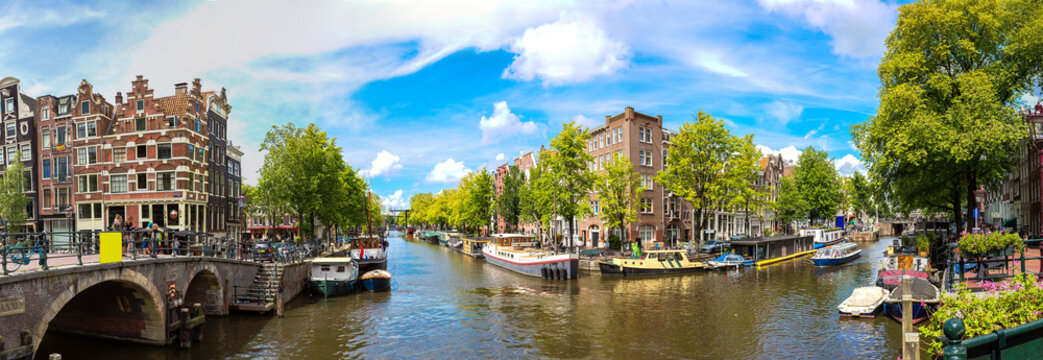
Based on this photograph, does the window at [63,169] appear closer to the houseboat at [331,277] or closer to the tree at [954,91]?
the houseboat at [331,277]

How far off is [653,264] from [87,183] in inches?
1898

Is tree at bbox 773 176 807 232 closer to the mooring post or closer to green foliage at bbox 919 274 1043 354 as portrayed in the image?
the mooring post

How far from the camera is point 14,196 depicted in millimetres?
47125

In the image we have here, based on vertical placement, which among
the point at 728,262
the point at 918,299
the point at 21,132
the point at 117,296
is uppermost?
the point at 21,132

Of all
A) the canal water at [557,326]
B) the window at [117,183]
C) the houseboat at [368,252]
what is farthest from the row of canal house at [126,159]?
the canal water at [557,326]

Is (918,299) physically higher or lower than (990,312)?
lower

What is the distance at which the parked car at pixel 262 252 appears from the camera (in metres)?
33.8

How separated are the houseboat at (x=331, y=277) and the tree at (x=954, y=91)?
33.9 m

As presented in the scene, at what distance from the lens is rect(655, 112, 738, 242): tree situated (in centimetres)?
5575

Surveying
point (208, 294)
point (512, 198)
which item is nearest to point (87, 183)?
point (208, 294)

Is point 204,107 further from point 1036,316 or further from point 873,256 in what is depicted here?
point 873,256

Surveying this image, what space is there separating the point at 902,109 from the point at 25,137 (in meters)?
71.2

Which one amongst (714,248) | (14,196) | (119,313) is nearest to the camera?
(119,313)

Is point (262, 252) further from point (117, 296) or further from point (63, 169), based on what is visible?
point (63, 169)
